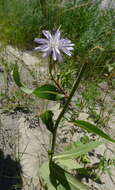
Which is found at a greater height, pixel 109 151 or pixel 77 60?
pixel 77 60

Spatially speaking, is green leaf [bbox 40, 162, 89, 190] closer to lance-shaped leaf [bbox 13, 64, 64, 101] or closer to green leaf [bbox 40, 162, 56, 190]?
green leaf [bbox 40, 162, 56, 190]

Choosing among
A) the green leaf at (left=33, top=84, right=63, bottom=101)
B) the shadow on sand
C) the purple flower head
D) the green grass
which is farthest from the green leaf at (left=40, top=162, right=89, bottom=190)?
the green grass

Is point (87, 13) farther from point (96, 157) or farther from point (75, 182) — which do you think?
point (75, 182)

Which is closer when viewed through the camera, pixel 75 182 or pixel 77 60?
pixel 75 182

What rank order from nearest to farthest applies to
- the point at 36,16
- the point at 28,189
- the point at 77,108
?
the point at 28,189, the point at 77,108, the point at 36,16

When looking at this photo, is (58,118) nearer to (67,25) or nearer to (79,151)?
(79,151)

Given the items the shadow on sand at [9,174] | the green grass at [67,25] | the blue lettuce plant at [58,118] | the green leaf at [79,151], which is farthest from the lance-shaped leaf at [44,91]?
the green grass at [67,25]

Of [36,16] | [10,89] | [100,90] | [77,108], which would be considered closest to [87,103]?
[77,108]

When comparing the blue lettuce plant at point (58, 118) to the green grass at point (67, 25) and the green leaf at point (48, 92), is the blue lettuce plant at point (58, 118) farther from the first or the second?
the green grass at point (67, 25)
